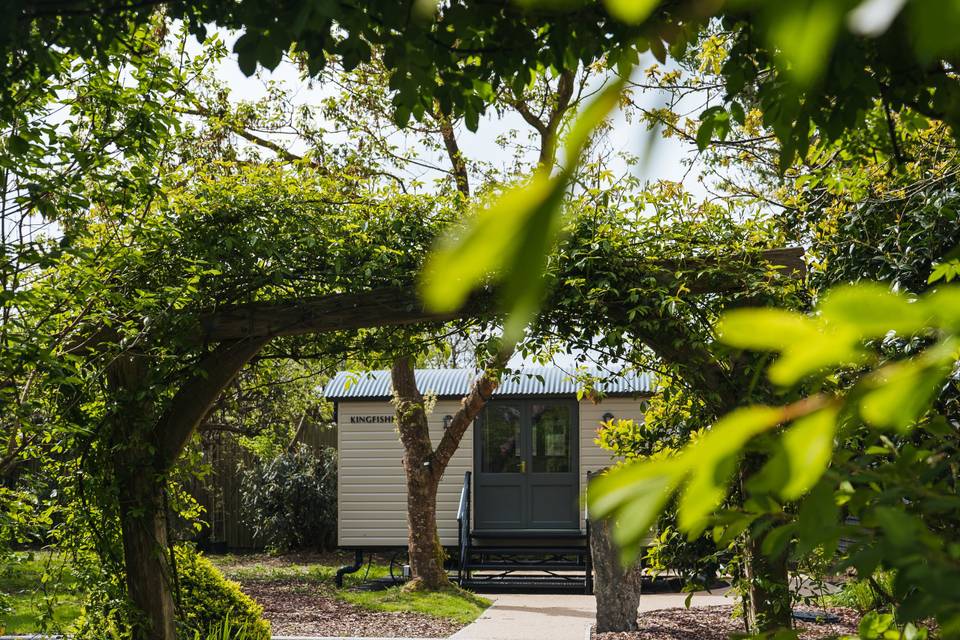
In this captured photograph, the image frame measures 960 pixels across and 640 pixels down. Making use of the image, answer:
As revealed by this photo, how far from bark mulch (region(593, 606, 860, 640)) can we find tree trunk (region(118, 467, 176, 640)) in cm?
400

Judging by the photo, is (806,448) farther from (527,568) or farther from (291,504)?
(291,504)

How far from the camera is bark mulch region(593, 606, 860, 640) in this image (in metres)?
7.51

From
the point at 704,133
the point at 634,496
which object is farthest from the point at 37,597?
the point at 634,496

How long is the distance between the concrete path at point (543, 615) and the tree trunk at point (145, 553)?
3524mm

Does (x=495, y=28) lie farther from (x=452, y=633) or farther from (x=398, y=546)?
(x=398, y=546)

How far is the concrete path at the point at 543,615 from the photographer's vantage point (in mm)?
8367

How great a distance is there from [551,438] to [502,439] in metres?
0.75

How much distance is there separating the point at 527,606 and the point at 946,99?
30.5 ft

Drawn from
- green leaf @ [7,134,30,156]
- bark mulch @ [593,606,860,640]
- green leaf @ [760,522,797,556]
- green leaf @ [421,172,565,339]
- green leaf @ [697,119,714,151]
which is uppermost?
green leaf @ [7,134,30,156]

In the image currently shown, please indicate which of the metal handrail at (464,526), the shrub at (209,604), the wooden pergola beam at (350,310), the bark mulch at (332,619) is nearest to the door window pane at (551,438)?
the metal handrail at (464,526)

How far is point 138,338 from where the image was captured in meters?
4.73

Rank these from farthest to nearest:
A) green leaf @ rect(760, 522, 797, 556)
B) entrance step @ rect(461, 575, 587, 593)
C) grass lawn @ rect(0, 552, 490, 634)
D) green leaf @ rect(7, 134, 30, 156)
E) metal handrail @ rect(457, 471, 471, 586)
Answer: metal handrail @ rect(457, 471, 471, 586)
entrance step @ rect(461, 575, 587, 593)
grass lawn @ rect(0, 552, 490, 634)
green leaf @ rect(7, 134, 30, 156)
green leaf @ rect(760, 522, 797, 556)

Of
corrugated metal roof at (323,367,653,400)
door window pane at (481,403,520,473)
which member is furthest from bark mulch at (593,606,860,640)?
door window pane at (481,403,520,473)

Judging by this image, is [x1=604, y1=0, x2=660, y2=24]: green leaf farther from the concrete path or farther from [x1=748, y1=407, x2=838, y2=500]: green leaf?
the concrete path
